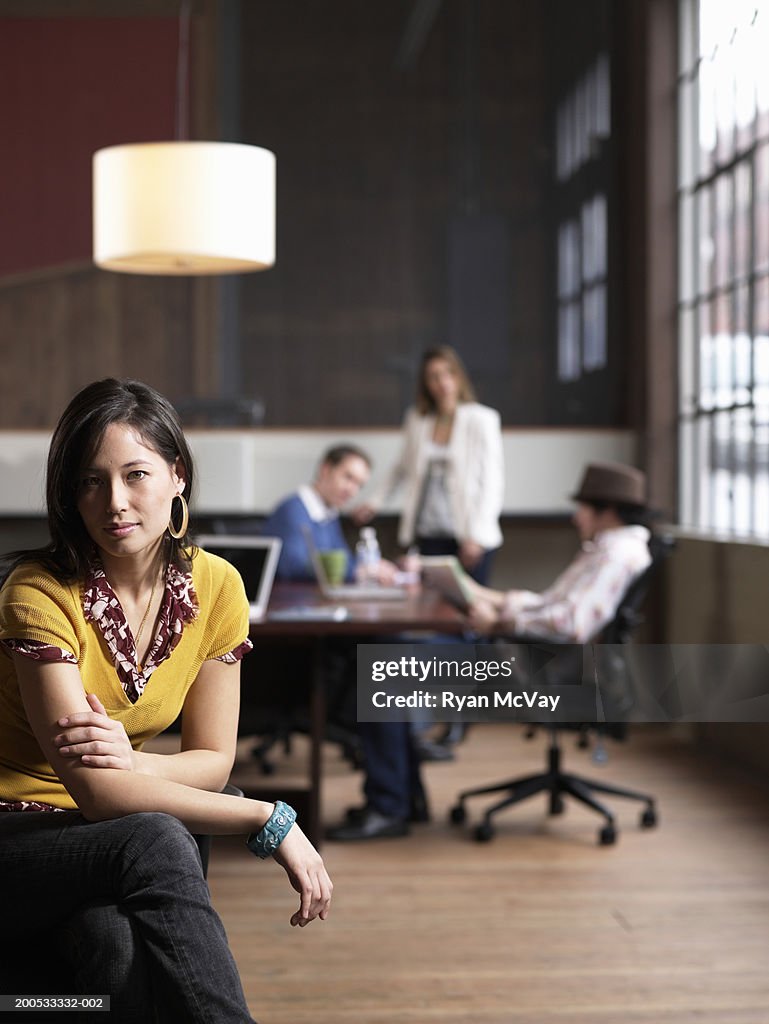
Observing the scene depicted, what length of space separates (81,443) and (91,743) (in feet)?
1.14

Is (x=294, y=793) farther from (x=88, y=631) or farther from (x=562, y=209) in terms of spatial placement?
(x=562, y=209)

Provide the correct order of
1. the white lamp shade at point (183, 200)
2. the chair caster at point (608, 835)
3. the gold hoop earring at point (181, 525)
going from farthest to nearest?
1. the white lamp shade at point (183, 200)
2. the chair caster at point (608, 835)
3. the gold hoop earring at point (181, 525)

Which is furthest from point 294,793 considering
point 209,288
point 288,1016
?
point 209,288

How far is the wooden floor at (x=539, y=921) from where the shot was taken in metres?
2.40

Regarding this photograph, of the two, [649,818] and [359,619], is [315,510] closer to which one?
[359,619]

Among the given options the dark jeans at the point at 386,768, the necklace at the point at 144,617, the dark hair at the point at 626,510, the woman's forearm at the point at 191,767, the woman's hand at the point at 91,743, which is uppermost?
the dark hair at the point at 626,510

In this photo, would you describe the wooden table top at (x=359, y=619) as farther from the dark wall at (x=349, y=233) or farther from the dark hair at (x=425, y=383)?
the dark wall at (x=349, y=233)

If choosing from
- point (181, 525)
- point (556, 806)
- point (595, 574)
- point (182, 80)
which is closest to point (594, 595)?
point (595, 574)

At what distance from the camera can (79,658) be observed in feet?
5.24

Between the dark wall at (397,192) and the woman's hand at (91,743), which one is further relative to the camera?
the dark wall at (397,192)

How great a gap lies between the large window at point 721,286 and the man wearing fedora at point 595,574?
104cm

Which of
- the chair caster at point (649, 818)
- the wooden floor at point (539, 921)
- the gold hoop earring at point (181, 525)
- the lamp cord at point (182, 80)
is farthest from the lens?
the lamp cord at point (182, 80)

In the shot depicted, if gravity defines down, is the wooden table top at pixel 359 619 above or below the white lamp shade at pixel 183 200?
below

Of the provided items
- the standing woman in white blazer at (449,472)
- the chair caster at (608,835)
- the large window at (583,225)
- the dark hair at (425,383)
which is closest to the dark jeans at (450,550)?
the standing woman in white blazer at (449,472)
